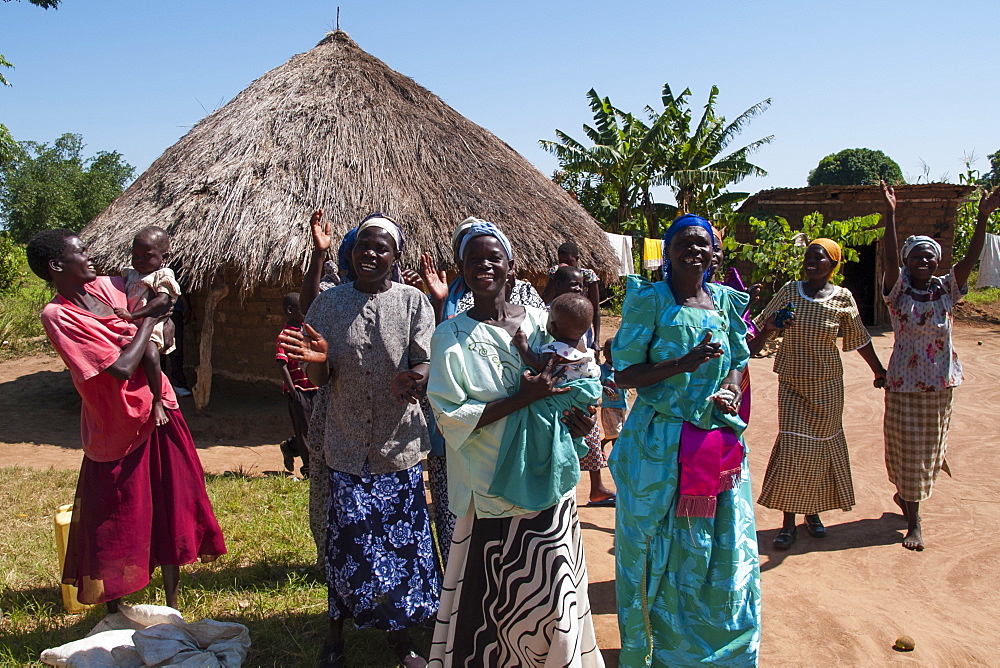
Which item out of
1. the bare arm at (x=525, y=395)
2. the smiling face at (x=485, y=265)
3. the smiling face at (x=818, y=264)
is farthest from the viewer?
the smiling face at (x=818, y=264)

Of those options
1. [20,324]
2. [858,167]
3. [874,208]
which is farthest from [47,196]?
[858,167]

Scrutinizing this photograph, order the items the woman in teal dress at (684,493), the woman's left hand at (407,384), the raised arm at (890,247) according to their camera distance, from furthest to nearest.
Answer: the raised arm at (890,247) < the woman in teal dress at (684,493) < the woman's left hand at (407,384)

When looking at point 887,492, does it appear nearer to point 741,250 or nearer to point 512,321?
point 512,321

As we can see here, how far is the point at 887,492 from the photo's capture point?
544 cm

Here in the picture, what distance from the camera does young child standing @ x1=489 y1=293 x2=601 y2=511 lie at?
7.58 feet

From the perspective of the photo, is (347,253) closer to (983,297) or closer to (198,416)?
(198,416)

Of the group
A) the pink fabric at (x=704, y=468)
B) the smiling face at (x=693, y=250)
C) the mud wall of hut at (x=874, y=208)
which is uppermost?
the mud wall of hut at (x=874, y=208)

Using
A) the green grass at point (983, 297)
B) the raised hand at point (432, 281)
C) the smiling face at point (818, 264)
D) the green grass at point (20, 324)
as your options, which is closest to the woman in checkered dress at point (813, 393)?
the smiling face at point (818, 264)

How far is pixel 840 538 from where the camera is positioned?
4.50 m

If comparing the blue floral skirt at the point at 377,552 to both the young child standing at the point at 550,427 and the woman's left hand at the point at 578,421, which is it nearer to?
the young child standing at the point at 550,427

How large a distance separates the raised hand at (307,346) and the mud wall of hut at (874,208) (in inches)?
584

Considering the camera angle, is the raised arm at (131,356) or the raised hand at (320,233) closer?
the raised arm at (131,356)

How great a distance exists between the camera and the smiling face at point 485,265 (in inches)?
94.8

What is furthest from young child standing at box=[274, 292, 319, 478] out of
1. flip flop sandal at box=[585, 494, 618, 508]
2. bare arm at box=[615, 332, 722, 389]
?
bare arm at box=[615, 332, 722, 389]
